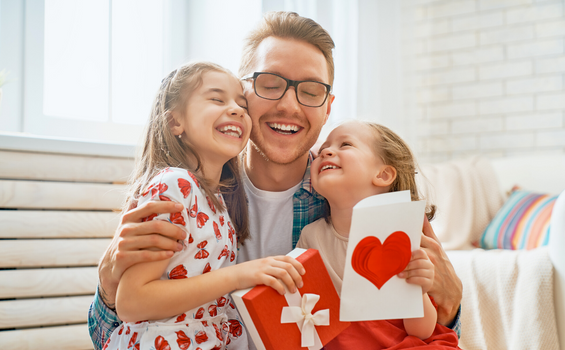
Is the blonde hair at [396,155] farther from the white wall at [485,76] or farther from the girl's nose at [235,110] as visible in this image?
the white wall at [485,76]

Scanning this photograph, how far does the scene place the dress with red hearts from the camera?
3.36ft

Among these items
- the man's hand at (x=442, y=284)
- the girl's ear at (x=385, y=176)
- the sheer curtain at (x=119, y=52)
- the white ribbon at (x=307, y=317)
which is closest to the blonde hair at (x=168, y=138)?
the white ribbon at (x=307, y=317)

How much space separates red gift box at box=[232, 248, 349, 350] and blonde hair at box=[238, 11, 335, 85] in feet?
2.64

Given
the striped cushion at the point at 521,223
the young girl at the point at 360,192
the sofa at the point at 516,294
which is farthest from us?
the striped cushion at the point at 521,223

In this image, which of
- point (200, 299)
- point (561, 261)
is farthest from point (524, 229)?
point (200, 299)

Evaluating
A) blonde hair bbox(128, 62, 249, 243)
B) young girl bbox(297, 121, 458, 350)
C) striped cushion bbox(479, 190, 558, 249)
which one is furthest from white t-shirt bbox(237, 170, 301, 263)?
striped cushion bbox(479, 190, 558, 249)

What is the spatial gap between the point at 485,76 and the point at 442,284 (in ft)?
9.14

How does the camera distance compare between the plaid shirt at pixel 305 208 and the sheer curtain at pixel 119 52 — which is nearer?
the plaid shirt at pixel 305 208

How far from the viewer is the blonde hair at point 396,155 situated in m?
1.27

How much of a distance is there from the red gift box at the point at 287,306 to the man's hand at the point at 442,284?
1.05 ft

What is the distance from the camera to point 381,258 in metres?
0.99

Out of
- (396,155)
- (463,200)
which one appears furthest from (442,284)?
(463,200)

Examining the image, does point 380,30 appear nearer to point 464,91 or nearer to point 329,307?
point 464,91

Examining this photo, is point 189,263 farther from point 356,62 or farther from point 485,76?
point 485,76
